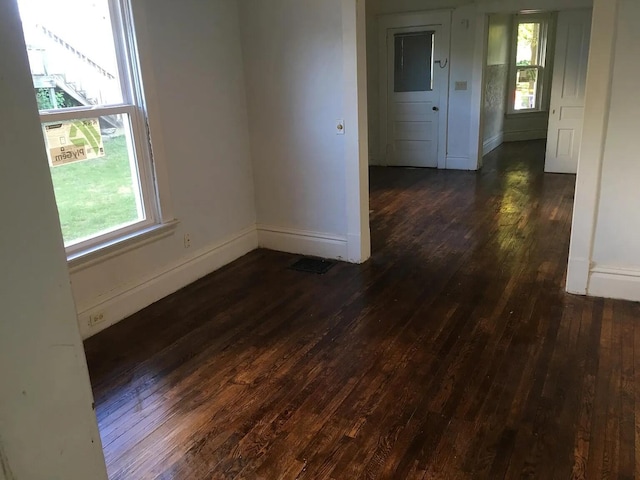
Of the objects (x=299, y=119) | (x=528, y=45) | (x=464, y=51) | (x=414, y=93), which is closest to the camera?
(x=299, y=119)

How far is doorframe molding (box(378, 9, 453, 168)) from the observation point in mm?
6988

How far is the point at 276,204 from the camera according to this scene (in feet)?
14.3

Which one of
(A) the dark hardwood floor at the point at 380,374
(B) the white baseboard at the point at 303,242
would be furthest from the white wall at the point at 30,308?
(B) the white baseboard at the point at 303,242

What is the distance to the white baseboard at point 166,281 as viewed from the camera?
3.14m

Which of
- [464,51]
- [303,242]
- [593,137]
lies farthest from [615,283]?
[464,51]

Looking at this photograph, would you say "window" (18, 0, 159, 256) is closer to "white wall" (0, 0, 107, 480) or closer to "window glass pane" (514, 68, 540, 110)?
"white wall" (0, 0, 107, 480)

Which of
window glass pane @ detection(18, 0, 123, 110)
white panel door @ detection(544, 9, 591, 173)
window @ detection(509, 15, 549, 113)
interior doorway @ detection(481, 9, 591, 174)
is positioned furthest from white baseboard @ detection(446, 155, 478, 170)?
window glass pane @ detection(18, 0, 123, 110)

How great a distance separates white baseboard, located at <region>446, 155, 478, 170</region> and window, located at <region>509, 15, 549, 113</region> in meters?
2.86

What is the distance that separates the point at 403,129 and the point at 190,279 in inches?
195

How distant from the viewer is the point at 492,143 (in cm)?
902

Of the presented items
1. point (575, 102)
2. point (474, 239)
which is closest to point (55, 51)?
point (474, 239)

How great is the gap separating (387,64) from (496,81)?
2.38 m

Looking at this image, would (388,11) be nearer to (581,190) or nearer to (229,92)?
(229,92)

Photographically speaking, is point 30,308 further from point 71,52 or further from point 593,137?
point 593,137
